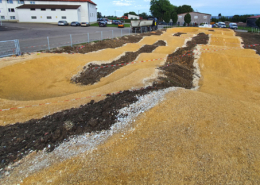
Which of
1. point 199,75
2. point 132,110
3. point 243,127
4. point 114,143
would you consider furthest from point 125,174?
point 199,75

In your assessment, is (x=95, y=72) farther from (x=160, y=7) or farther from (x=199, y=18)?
(x=160, y=7)

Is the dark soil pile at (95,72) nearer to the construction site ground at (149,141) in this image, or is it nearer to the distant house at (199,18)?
the construction site ground at (149,141)

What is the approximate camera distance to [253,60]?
15906 millimetres

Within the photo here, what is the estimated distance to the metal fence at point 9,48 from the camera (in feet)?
49.3

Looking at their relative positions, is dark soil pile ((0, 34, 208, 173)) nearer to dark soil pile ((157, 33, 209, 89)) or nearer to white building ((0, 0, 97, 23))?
dark soil pile ((157, 33, 209, 89))

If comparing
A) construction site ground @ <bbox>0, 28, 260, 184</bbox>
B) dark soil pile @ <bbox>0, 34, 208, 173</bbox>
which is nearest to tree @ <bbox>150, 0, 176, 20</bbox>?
construction site ground @ <bbox>0, 28, 260, 184</bbox>

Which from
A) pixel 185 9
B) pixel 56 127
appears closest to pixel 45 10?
pixel 56 127

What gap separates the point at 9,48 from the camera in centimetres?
1540

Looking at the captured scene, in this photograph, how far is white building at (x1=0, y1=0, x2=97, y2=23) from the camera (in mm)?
51275

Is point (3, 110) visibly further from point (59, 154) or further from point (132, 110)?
point (132, 110)

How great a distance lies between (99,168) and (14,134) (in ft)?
12.0

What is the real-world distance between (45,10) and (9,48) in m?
44.2

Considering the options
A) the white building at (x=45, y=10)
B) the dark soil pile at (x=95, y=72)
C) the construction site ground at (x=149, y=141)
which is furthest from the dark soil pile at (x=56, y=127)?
the white building at (x=45, y=10)

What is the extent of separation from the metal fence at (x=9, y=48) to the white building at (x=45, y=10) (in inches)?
1623
